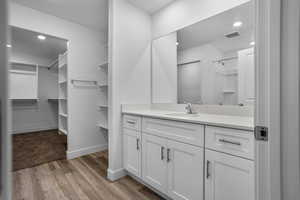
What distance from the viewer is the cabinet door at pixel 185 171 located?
118 centimetres

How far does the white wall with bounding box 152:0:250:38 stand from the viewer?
161 centimetres

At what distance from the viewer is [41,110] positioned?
15.5 ft

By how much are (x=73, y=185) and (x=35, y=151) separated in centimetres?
173

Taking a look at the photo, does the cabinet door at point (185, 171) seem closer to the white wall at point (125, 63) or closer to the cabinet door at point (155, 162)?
the cabinet door at point (155, 162)

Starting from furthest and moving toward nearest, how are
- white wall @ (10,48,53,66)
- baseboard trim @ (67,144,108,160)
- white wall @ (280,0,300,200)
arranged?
white wall @ (10,48,53,66), baseboard trim @ (67,144,108,160), white wall @ (280,0,300,200)

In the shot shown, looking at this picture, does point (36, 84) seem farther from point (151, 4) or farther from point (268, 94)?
point (268, 94)

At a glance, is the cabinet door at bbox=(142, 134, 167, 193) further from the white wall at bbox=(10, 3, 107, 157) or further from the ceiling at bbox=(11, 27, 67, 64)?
the ceiling at bbox=(11, 27, 67, 64)

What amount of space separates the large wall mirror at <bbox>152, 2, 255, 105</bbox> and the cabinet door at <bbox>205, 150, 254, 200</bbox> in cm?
75

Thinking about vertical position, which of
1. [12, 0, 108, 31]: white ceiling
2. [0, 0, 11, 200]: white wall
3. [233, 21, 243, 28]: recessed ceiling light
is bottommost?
[0, 0, 11, 200]: white wall

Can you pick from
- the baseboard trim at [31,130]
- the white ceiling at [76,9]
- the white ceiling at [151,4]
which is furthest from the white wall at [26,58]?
the white ceiling at [151,4]

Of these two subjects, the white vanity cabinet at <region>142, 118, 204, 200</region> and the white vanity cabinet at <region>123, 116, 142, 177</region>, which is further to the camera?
the white vanity cabinet at <region>123, 116, 142, 177</region>

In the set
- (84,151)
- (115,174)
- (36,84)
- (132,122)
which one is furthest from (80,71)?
(36,84)

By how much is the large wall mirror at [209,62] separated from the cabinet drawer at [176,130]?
2.21 ft

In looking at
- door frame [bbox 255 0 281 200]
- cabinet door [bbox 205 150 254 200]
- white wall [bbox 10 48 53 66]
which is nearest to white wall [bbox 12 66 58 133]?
white wall [bbox 10 48 53 66]
